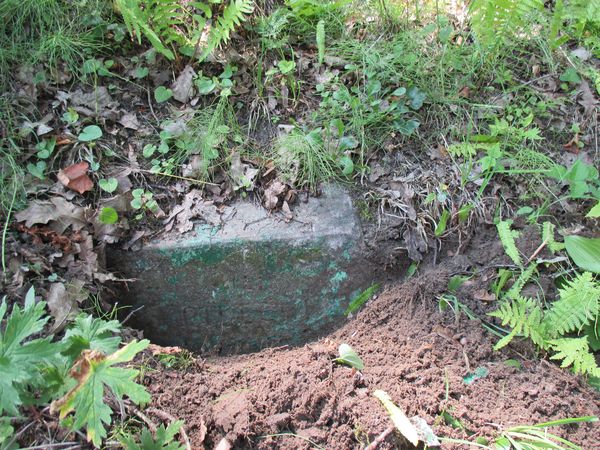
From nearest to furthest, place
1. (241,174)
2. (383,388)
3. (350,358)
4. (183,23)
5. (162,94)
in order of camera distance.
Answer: (383,388) → (350,358) → (241,174) → (162,94) → (183,23)

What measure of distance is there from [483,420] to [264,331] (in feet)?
4.18

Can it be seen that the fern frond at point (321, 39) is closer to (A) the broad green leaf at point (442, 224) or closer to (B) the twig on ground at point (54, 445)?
(A) the broad green leaf at point (442, 224)

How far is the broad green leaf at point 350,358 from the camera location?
2.20 meters

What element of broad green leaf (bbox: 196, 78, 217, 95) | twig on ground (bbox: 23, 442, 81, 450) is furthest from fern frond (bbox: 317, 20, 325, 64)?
twig on ground (bbox: 23, 442, 81, 450)

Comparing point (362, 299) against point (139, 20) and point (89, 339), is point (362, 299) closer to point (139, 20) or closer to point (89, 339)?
point (89, 339)

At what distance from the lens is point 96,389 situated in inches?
63.5

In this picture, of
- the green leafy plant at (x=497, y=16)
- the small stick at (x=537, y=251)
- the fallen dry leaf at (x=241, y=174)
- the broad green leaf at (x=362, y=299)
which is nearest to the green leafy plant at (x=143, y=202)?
the fallen dry leaf at (x=241, y=174)

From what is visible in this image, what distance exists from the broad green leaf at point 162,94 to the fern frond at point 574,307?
2254 mm

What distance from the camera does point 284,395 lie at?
2035mm

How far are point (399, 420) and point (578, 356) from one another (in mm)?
844

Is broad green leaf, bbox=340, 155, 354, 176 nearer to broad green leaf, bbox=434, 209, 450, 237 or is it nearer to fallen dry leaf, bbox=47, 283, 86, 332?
broad green leaf, bbox=434, 209, 450, 237

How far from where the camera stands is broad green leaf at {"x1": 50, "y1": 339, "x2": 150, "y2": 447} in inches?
62.7

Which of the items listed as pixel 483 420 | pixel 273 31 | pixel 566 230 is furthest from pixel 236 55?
pixel 483 420

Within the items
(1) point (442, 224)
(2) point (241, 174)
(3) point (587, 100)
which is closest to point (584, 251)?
(1) point (442, 224)
